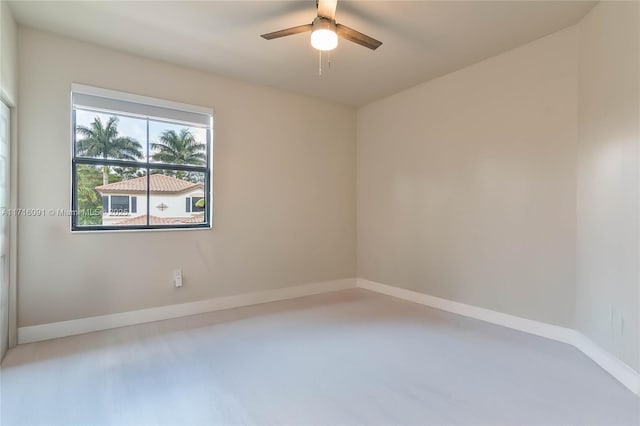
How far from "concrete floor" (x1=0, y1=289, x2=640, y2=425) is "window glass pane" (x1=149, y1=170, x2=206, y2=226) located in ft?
3.58

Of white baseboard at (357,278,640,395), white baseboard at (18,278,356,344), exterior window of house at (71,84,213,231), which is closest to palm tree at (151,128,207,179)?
exterior window of house at (71,84,213,231)

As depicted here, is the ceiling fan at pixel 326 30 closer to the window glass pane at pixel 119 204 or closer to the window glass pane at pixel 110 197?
the window glass pane at pixel 110 197

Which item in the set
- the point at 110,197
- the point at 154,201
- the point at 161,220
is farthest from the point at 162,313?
the point at 110,197

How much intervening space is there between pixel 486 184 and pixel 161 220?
11.3ft

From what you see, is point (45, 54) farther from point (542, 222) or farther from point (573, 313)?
point (573, 313)

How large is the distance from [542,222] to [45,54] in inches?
183

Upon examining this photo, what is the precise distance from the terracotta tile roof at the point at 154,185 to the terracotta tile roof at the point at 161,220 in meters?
0.29

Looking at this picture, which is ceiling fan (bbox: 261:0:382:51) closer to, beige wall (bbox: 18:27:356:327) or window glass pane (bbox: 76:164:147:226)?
beige wall (bbox: 18:27:356:327)

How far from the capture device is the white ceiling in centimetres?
257

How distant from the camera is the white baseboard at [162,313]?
114 inches

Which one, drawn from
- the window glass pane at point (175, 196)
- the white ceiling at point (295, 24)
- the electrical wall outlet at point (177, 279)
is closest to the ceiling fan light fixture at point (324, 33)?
the white ceiling at point (295, 24)

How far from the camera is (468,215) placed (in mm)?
3637

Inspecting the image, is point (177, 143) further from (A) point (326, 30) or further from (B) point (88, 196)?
(A) point (326, 30)

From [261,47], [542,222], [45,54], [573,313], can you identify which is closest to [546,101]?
[542,222]
